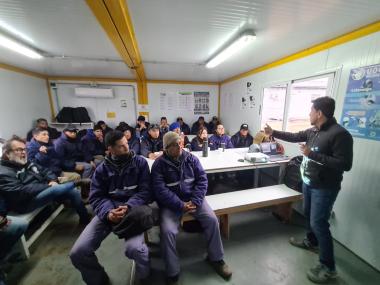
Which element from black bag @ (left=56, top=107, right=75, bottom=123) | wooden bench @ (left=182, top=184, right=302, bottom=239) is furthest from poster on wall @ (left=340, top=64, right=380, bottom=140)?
black bag @ (left=56, top=107, right=75, bottom=123)

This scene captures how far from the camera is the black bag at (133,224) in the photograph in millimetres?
1384

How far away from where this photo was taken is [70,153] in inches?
118

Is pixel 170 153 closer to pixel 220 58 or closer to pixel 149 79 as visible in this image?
pixel 220 58

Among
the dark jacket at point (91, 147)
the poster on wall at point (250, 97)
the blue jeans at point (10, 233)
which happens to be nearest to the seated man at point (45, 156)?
the dark jacket at point (91, 147)

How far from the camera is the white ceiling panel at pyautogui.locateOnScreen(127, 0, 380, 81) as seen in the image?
1.48 metres

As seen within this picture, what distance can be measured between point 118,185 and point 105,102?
14.0 feet

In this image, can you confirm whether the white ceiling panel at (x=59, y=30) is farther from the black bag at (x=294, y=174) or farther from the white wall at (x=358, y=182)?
the black bag at (x=294, y=174)

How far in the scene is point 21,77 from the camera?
374 centimetres

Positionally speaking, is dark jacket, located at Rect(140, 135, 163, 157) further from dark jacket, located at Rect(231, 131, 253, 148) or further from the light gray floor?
dark jacket, located at Rect(231, 131, 253, 148)

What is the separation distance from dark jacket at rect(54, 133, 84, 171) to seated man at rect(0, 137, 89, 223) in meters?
0.78

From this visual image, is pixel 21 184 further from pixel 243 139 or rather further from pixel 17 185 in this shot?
pixel 243 139

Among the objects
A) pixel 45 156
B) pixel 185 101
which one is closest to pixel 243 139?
pixel 185 101

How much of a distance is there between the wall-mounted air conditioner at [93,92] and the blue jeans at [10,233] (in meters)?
3.94

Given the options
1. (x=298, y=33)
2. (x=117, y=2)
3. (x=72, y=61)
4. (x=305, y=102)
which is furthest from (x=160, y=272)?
(x=72, y=61)
